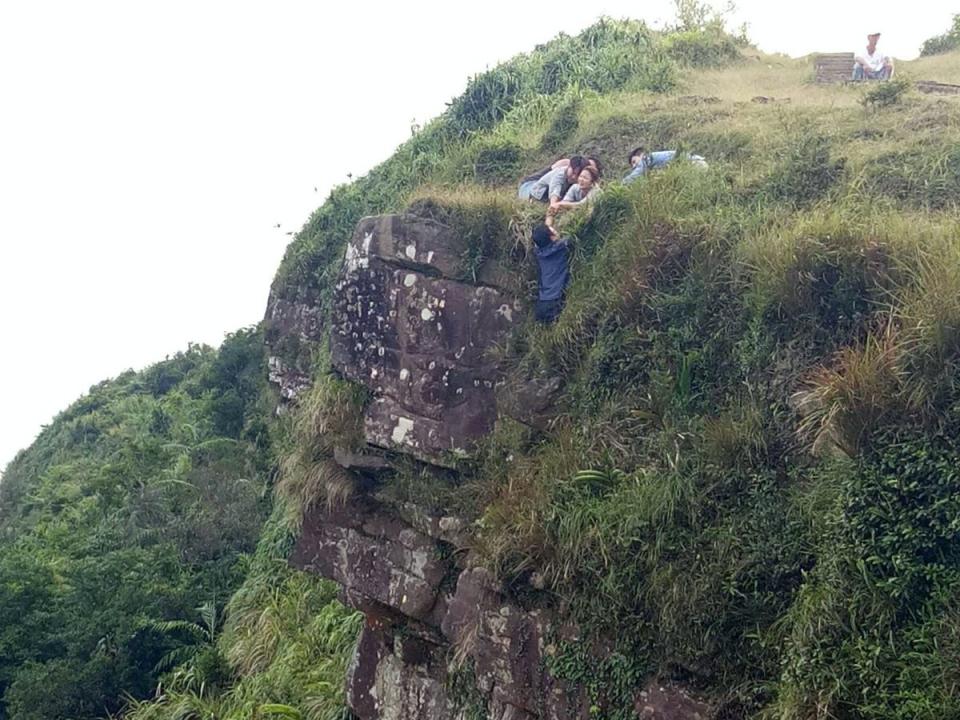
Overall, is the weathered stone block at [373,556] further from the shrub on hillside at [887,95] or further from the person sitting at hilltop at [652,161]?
the shrub on hillside at [887,95]

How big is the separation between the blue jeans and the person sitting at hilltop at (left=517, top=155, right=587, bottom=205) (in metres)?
6.94

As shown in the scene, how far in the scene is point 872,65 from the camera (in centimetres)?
1341

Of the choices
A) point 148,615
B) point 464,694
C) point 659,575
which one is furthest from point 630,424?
point 148,615

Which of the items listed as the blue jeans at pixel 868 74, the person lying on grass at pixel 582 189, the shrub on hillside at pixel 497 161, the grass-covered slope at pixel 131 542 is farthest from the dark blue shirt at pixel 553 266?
the blue jeans at pixel 868 74

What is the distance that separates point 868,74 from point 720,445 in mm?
10175

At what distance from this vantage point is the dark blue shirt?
24.6 feet

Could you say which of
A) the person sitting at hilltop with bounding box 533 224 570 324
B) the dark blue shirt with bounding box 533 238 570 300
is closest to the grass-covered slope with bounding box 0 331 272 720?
the person sitting at hilltop with bounding box 533 224 570 324

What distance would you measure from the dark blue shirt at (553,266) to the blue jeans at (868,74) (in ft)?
27.1

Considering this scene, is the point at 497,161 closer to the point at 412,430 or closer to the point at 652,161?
the point at 652,161

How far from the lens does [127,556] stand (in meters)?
13.3

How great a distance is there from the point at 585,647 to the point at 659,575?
798 millimetres

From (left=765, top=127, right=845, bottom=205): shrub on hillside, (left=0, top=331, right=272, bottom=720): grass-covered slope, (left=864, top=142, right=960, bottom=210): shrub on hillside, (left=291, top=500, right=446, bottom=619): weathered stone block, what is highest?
(left=765, top=127, right=845, bottom=205): shrub on hillside

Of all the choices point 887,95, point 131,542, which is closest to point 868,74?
point 887,95

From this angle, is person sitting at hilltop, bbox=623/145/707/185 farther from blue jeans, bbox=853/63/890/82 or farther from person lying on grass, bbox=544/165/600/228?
blue jeans, bbox=853/63/890/82
